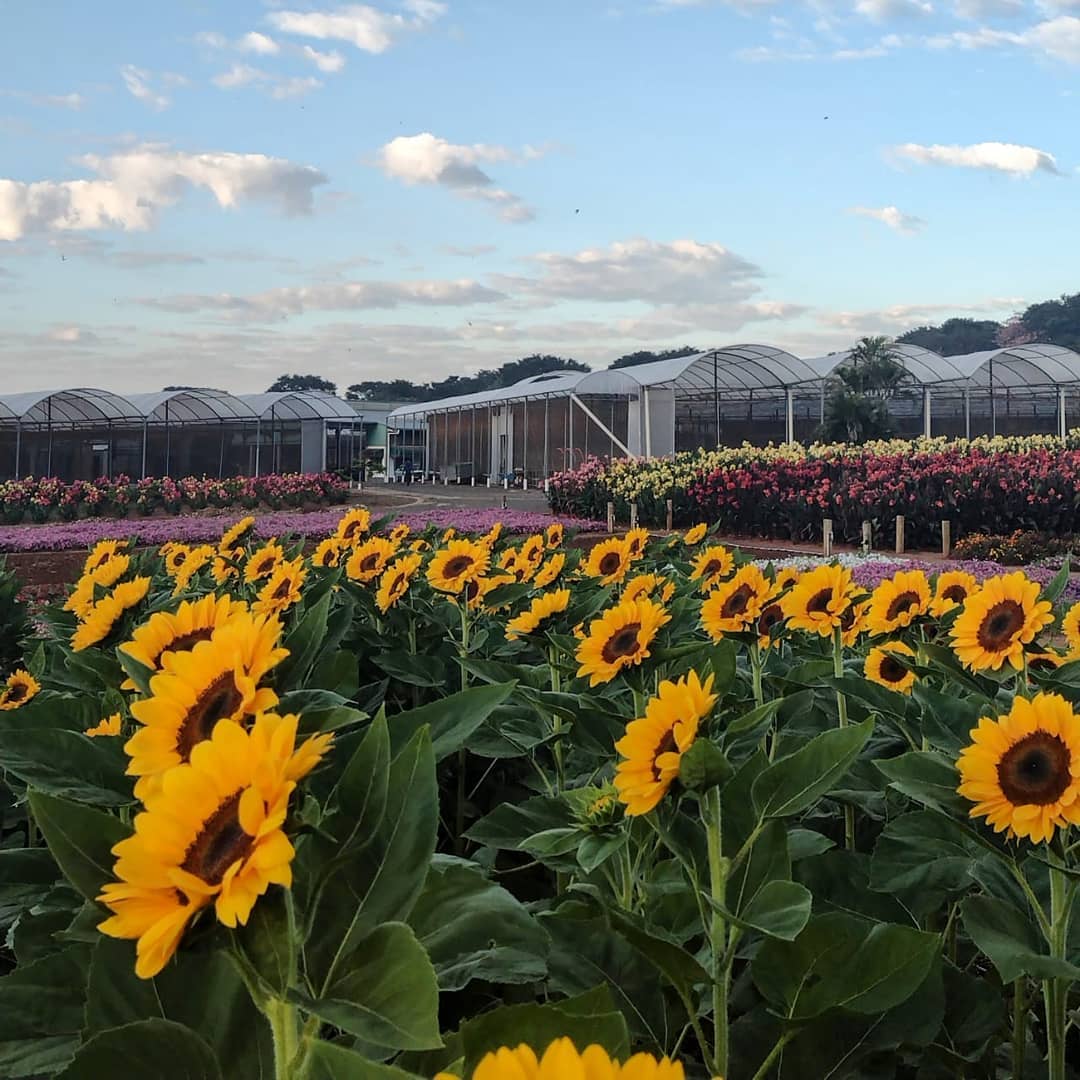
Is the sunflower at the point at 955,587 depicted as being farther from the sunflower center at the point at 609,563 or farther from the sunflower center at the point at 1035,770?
the sunflower center at the point at 1035,770

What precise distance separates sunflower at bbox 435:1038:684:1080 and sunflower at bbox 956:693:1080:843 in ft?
2.14

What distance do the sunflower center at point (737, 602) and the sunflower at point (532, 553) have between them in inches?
47.2

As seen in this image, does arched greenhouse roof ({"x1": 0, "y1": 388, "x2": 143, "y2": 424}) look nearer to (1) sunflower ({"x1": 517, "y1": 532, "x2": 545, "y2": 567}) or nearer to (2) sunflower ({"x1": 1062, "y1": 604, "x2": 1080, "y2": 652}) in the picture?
(1) sunflower ({"x1": 517, "y1": 532, "x2": 545, "y2": 567})

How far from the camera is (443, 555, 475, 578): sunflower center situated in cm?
246

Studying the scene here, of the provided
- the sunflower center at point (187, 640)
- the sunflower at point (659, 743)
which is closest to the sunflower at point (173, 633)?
the sunflower center at point (187, 640)

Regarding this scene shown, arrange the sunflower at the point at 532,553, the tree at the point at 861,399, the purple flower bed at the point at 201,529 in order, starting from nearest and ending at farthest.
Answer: the sunflower at the point at 532,553, the purple flower bed at the point at 201,529, the tree at the point at 861,399

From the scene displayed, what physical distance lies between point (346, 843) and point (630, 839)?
579 millimetres

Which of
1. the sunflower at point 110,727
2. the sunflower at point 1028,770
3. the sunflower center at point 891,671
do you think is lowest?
the sunflower at point 110,727

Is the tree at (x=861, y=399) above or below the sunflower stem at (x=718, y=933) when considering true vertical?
above

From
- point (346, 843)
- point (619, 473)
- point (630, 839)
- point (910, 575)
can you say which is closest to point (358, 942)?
point (346, 843)

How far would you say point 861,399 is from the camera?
27.3 metres

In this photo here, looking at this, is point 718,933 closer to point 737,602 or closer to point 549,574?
point 737,602

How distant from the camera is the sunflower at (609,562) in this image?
2600 millimetres

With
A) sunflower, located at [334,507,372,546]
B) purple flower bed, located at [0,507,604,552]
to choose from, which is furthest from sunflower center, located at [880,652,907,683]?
purple flower bed, located at [0,507,604,552]
